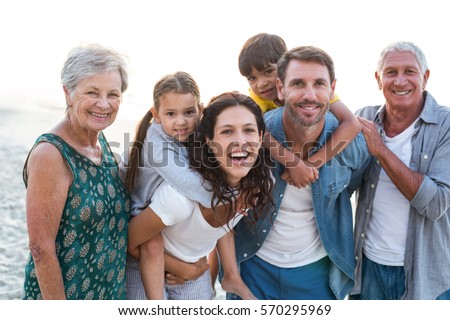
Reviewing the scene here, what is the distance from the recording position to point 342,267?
342 cm

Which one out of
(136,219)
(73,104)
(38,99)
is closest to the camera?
(73,104)

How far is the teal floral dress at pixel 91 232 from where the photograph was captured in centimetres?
267

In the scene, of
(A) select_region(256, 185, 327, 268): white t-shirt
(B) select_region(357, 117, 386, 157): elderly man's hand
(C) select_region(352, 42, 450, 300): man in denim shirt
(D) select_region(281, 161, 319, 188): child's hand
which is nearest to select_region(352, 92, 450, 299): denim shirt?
(C) select_region(352, 42, 450, 300): man in denim shirt

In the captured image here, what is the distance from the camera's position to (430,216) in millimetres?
3250

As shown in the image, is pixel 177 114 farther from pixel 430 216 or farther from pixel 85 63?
pixel 430 216

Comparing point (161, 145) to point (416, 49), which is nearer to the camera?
point (161, 145)

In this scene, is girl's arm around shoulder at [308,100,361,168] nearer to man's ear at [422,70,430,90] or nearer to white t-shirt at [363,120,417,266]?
white t-shirt at [363,120,417,266]

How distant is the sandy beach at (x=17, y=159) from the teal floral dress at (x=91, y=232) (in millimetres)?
534

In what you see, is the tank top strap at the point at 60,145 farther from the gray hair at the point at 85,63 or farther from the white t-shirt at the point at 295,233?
the white t-shirt at the point at 295,233

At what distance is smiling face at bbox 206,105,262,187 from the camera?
2932mm

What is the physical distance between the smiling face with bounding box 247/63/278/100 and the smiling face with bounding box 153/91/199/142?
87 centimetres

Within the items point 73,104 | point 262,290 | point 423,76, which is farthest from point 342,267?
point 73,104
